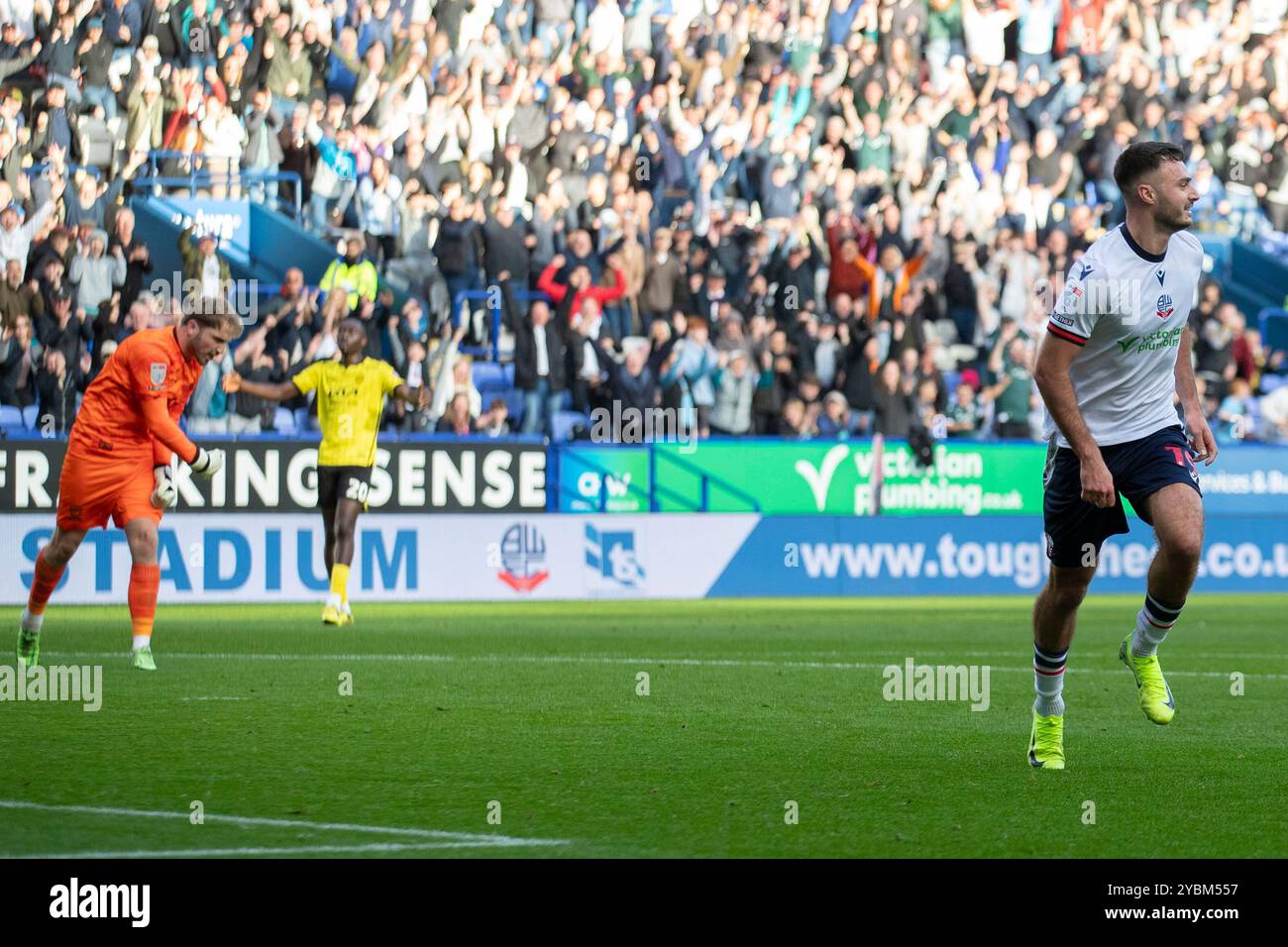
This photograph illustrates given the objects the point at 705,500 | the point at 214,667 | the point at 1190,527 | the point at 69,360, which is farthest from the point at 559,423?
the point at 1190,527

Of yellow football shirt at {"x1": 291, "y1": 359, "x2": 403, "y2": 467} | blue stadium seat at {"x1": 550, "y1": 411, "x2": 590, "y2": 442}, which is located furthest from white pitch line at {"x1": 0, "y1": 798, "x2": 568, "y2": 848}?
blue stadium seat at {"x1": 550, "y1": 411, "x2": 590, "y2": 442}

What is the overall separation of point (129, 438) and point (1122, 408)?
6.23m

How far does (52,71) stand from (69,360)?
422cm

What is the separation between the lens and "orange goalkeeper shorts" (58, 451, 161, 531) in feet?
39.1

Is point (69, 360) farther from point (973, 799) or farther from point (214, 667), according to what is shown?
point (973, 799)

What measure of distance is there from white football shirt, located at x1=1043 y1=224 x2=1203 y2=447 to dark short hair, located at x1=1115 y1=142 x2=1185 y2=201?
0.18 meters

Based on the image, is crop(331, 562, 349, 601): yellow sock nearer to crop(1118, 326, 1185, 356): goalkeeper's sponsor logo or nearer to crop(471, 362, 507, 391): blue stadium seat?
crop(471, 362, 507, 391): blue stadium seat

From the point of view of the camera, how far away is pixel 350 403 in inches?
690

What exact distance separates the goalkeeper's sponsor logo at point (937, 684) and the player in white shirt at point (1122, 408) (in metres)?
2.65

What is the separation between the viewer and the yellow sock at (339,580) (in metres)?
17.2

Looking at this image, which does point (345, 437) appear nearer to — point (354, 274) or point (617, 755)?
point (354, 274)
